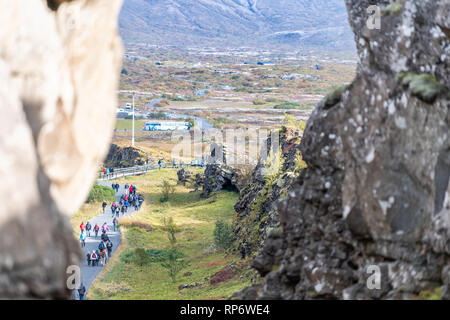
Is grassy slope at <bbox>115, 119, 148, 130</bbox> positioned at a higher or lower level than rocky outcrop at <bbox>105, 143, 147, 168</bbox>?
lower

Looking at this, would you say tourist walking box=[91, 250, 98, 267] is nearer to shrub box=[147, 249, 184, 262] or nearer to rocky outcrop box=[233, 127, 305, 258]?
shrub box=[147, 249, 184, 262]

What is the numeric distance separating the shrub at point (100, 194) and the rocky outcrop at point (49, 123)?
50.5 metres

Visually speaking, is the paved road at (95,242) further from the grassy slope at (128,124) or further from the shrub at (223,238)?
the grassy slope at (128,124)

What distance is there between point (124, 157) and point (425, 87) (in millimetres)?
99992

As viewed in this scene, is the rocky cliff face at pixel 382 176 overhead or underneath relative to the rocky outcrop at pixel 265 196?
overhead

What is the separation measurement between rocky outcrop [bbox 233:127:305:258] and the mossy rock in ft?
56.8

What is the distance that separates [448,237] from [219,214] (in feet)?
164

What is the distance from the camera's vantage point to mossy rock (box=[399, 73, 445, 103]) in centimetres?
1160

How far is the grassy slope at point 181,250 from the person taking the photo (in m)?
31.8

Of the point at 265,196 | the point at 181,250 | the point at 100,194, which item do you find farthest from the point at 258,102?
the point at 265,196

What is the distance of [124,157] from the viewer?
109 meters

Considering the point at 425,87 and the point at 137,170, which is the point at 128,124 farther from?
the point at 425,87

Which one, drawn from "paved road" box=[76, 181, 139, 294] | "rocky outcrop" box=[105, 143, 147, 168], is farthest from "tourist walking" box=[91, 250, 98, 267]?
"rocky outcrop" box=[105, 143, 147, 168]

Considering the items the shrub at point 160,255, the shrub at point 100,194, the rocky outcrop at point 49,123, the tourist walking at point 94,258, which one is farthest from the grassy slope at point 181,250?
the rocky outcrop at point 49,123
